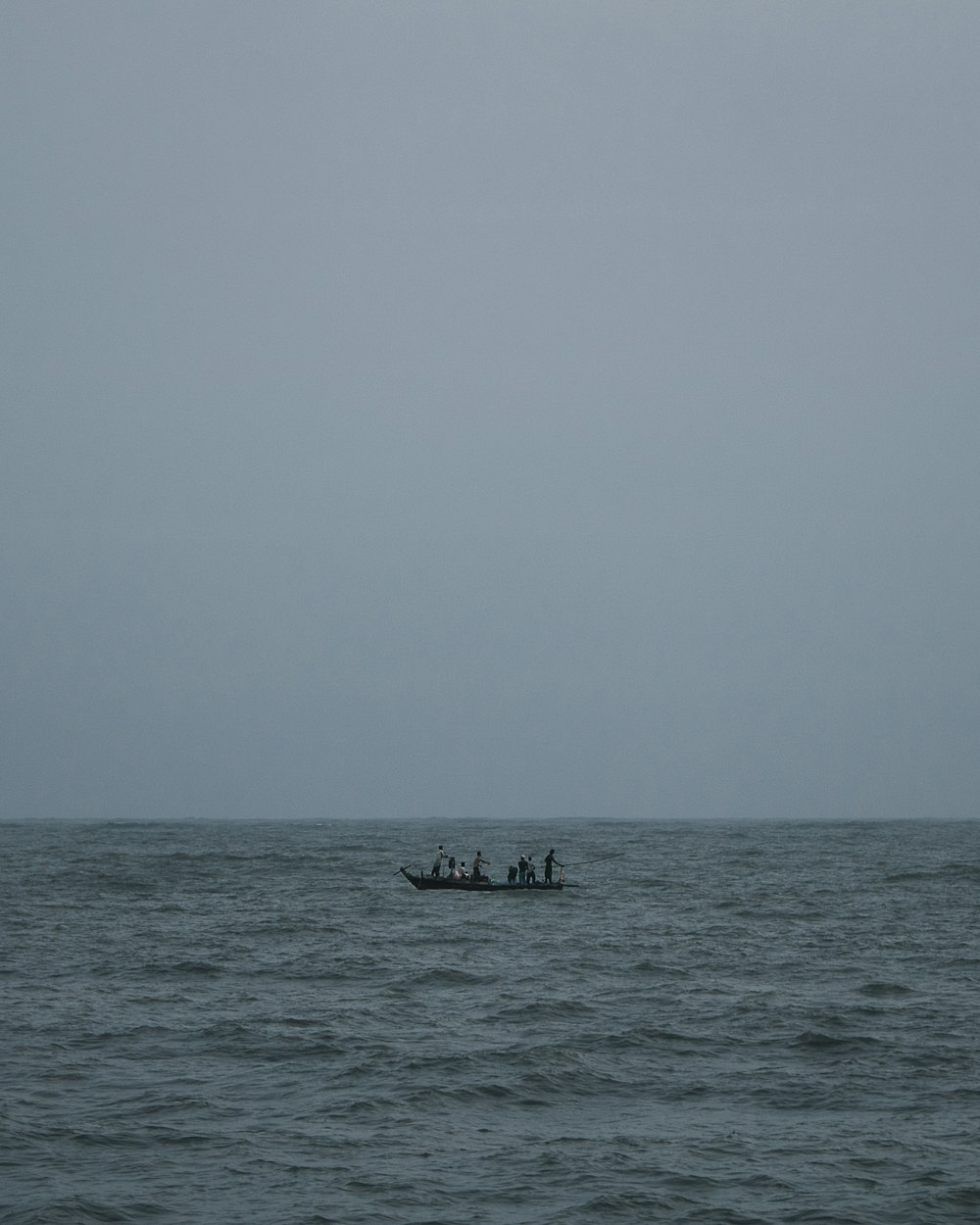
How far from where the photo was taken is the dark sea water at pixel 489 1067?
2186 centimetres

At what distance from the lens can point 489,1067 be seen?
97.8ft

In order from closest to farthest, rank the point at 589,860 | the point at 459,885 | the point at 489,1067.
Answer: the point at 489,1067, the point at 459,885, the point at 589,860

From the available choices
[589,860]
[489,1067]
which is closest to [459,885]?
[489,1067]

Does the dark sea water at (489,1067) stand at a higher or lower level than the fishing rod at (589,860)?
higher

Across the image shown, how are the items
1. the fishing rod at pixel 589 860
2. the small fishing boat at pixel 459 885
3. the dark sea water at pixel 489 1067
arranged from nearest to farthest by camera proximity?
the dark sea water at pixel 489 1067, the small fishing boat at pixel 459 885, the fishing rod at pixel 589 860

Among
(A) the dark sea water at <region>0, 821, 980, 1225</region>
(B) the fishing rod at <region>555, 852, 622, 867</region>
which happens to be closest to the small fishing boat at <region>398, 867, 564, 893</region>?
(A) the dark sea water at <region>0, 821, 980, 1225</region>

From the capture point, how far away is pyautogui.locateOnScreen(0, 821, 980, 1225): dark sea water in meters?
21.9

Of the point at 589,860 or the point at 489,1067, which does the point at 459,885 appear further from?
the point at 589,860

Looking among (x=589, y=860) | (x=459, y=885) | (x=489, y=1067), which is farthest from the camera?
(x=589, y=860)

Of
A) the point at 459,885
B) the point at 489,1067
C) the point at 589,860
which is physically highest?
the point at 459,885

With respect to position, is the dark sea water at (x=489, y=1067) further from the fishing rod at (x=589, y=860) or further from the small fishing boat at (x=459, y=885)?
the fishing rod at (x=589, y=860)

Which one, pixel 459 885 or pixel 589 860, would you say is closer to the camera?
pixel 459 885

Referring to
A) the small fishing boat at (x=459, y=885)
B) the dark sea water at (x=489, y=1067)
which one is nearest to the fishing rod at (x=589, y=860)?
the small fishing boat at (x=459, y=885)

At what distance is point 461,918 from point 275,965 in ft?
56.5
